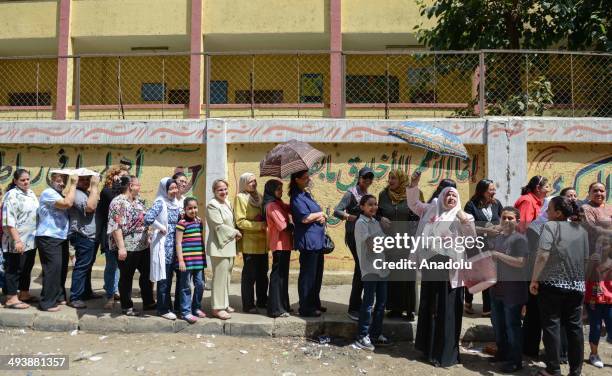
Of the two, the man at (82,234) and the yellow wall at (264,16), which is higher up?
the yellow wall at (264,16)

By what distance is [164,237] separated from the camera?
5461mm

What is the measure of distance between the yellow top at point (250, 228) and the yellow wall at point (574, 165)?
4237 mm

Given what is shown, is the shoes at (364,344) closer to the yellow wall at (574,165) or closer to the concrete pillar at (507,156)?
the concrete pillar at (507,156)

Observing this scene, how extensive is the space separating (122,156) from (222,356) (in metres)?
4.16

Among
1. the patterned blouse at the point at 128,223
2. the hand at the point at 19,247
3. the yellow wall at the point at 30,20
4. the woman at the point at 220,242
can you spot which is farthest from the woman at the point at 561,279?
the yellow wall at the point at 30,20

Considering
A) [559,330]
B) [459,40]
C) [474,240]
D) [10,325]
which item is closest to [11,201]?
[10,325]

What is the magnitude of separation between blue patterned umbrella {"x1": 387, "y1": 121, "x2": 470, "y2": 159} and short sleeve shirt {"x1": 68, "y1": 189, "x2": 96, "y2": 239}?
3745 millimetres

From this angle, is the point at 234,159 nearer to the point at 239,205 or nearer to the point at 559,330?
the point at 239,205

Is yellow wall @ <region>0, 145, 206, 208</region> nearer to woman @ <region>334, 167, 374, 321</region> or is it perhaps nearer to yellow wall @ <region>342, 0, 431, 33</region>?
woman @ <region>334, 167, 374, 321</region>

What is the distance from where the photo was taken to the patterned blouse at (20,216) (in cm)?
565

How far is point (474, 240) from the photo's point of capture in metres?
4.96

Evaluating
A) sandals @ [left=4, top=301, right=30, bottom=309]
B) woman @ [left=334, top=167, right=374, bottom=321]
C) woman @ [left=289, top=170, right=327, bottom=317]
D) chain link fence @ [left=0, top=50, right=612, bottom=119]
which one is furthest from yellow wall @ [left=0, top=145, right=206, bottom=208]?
woman @ [left=334, top=167, right=374, bottom=321]

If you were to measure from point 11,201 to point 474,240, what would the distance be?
5122 millimetres

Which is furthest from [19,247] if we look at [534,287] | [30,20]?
[30,20]
